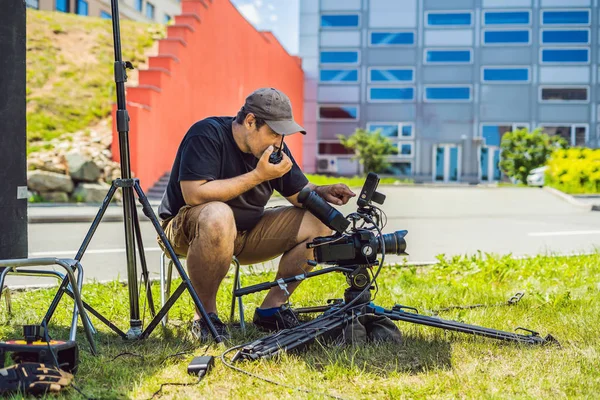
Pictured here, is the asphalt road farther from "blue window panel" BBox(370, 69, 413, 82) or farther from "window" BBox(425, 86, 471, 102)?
"blue window panel" BBox(370, 69, 413, 82)

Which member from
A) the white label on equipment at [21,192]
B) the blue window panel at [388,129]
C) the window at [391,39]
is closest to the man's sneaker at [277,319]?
the white label on equipment at [21,192]

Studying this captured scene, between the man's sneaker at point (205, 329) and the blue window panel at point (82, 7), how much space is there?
43770 mm

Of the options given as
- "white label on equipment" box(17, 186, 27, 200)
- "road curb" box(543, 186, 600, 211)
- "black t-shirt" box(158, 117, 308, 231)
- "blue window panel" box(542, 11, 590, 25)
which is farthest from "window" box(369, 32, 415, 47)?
"white label on equipment" box(17, 186, 27, 200)

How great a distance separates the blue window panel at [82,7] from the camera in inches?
1724

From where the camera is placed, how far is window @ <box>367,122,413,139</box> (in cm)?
4131

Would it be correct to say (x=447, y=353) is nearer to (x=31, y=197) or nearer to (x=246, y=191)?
(x=246, y=191)

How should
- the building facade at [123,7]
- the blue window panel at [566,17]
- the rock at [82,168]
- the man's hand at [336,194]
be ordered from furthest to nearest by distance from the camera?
the blue window panel at [566,17] < the building facade at [123,7] < the rock at [82,168] < the man's hand at [336,194]

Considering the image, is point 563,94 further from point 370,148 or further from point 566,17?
point 370,148

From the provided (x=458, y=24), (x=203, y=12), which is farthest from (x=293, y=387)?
(x=458, y=24)

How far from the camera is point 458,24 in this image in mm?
41500

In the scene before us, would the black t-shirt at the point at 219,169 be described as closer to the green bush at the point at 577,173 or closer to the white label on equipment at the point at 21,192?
the white label on equipment at the point at 21,192

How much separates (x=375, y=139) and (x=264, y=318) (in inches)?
1404

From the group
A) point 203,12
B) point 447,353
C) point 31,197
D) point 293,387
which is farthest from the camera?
point 203,12

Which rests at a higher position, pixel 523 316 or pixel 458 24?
pixel 458 24
